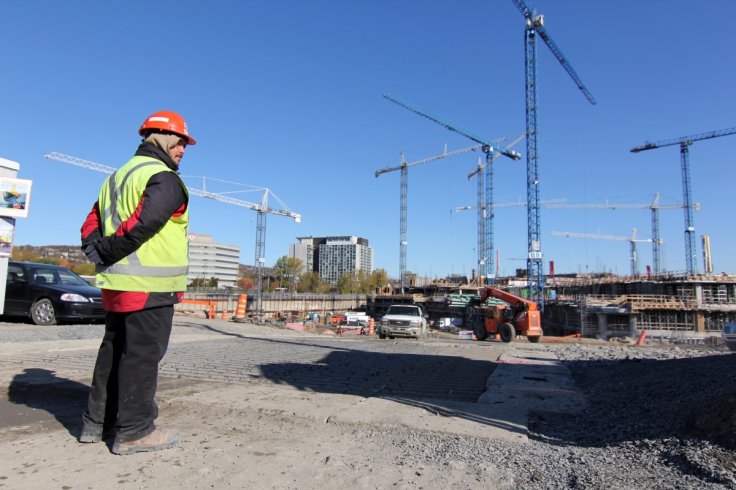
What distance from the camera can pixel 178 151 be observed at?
346 centimetres

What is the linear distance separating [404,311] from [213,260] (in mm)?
139932

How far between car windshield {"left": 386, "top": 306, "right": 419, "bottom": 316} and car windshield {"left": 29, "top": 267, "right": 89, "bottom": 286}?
511 inches

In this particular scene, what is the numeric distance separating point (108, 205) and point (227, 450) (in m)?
1.83

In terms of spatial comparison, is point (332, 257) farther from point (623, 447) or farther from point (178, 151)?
point (623, 447)

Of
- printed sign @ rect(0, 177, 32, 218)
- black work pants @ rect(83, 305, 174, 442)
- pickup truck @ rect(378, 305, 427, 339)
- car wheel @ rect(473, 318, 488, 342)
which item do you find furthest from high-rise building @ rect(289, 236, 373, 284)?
black work pants @ rect(83, 305, 174, 442)

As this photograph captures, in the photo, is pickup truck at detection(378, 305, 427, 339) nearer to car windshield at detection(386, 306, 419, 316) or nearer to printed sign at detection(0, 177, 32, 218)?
car windshield at detection(386, 306, 419, 316)

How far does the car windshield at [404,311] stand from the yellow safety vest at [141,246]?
62.6 feet

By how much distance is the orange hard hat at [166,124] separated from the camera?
11.1 feet

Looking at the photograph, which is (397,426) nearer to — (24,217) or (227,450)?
(227,450)

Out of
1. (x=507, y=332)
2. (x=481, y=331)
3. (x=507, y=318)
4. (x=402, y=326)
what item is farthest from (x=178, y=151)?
(x=481, y=331)

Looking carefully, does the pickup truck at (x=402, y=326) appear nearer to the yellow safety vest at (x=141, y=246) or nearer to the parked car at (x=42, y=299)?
the parked car at (x=42, y=299)

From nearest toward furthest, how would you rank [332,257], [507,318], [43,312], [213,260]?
[43,312] → [507,318] → [213,260] → [332,257]

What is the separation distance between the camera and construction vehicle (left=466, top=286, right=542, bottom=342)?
23.3 meters

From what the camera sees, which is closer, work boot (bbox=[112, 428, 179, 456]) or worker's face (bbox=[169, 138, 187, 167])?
work boot (bbox=[112, 428, 179, 456])
